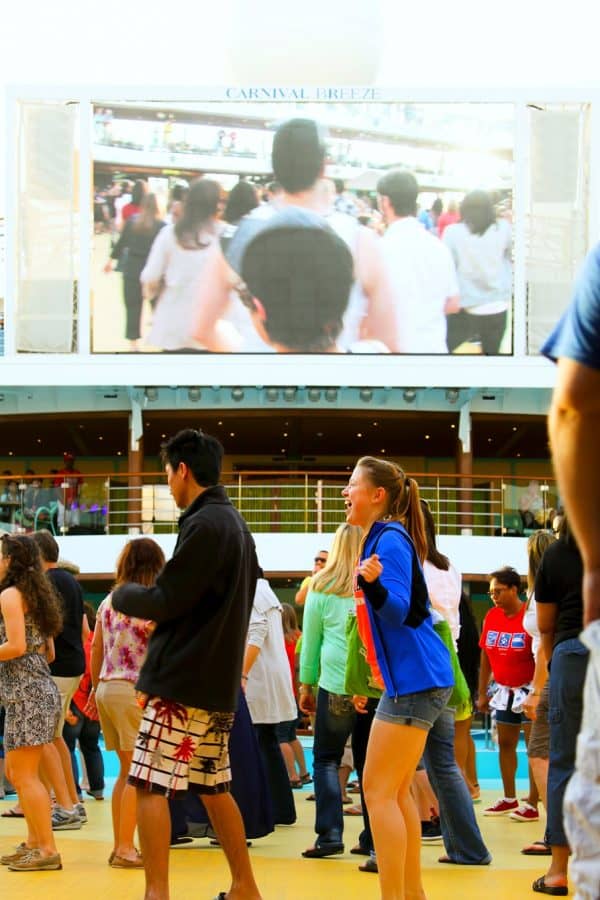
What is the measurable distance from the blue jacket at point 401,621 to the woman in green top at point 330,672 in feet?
6.65

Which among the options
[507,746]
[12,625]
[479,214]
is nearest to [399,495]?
[12,625]

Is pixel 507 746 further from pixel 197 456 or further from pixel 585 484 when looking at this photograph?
pixel 585 484

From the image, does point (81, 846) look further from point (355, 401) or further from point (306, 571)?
point (355, 401)

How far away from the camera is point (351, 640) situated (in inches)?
249

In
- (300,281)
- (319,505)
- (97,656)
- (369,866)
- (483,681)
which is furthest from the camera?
(300,281)

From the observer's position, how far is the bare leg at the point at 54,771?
775 cm

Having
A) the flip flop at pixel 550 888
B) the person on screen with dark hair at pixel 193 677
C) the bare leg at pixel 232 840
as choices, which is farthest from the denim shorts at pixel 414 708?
the flip flop at pixel 550 888

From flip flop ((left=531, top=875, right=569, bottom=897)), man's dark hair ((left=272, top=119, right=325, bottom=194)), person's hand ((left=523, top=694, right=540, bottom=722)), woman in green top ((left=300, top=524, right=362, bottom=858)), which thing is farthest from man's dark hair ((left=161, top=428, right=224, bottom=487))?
man's dark hair ((left=272, top=119, right=325, bottom=194))

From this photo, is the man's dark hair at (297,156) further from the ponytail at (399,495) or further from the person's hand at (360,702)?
the ponytail at (399,495)

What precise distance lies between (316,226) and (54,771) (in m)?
21.0

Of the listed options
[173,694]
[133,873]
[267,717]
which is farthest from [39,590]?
[267,717]

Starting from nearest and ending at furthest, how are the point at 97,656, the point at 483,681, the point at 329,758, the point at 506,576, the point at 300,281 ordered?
the point at 97,656 < the point at 329,758 < the point at 506,576 < the point at 483,681 < the point at 300,281

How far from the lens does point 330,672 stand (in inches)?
305

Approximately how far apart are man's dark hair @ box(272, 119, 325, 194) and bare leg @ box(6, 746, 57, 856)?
22243mm
